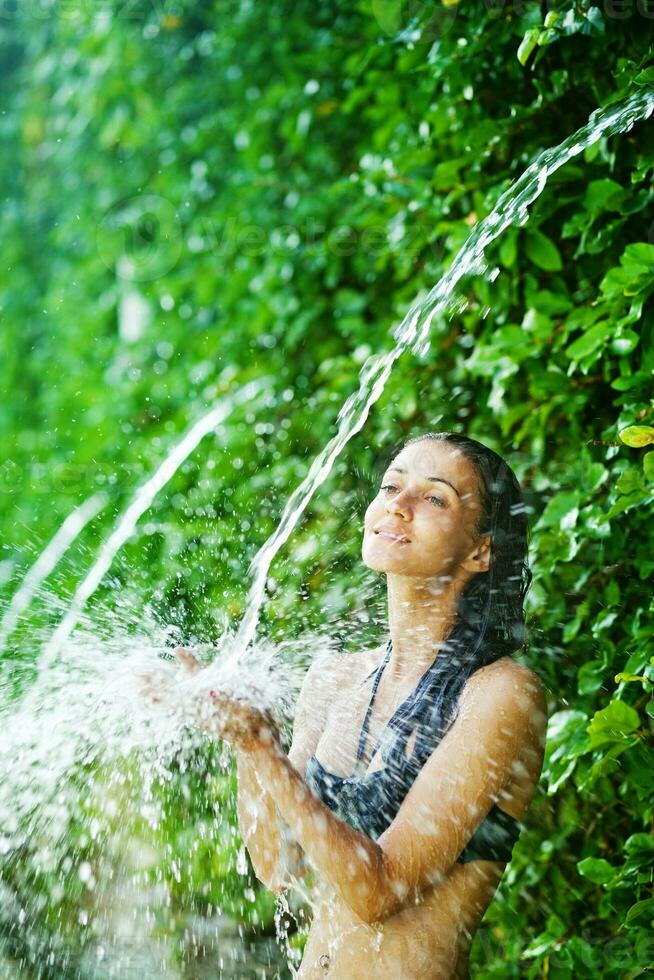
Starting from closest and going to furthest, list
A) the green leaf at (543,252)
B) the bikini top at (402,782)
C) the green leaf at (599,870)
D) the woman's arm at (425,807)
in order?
the woman's arm at (425,807), the bikini top at (402,782), the green leaf at (599,870), the green leaf at (543,252)

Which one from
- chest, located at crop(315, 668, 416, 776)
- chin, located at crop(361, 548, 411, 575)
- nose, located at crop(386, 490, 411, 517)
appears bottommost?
chest, located at crop(315, 668, 416, 776)

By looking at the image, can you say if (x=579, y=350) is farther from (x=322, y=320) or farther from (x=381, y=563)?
(x=322, y=320)

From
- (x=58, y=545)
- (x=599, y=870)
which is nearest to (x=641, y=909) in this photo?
(x=599, y=870)

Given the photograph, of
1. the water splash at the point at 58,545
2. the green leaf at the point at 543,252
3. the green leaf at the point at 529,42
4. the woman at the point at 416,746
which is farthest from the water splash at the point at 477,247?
the water splash at the point at 58,545

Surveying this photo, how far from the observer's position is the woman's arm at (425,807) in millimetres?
1476

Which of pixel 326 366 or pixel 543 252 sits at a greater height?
pixel 326 366

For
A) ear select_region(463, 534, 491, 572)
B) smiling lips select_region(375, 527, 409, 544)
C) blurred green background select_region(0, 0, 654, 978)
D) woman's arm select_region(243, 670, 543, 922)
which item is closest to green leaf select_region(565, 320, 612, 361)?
blurred green background select_region(0, 0, 654, 978)

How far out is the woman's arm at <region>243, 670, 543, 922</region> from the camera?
1476 millimetres

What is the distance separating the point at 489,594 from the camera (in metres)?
1.81

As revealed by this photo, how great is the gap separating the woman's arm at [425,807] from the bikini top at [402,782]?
0.05 meters

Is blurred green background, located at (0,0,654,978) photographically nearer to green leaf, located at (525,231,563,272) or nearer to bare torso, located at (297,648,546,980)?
green leaf, located at (525,231,563,272)

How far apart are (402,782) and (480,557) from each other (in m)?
0.40

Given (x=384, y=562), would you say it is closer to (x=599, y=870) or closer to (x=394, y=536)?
(x=394, y=536)

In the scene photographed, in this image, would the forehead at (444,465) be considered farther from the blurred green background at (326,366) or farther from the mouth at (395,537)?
the blurred green background at (326,366)
